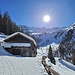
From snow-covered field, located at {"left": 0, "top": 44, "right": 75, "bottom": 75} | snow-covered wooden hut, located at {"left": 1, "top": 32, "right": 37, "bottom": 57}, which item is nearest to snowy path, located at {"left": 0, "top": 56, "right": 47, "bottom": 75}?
snow-covered field, located at {"left": 0, "top": 44, "right": 75, "bottom": 75}

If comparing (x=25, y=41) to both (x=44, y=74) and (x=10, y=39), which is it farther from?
(x=44, y=74)

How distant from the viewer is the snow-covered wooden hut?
41969mm

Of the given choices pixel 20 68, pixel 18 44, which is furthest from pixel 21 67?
pixel 18 44

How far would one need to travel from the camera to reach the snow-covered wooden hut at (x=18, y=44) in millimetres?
41969

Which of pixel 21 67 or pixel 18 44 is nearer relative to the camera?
pixel 21 67

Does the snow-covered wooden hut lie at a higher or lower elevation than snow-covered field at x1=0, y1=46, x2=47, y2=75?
higher

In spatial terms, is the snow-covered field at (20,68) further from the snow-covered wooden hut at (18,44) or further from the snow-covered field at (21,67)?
the snow-covered wooden hut at (18,44)

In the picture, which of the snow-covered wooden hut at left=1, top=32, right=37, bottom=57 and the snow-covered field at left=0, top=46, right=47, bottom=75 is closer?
the snow-covered field at left=0, top=46, right=47, bottom=75

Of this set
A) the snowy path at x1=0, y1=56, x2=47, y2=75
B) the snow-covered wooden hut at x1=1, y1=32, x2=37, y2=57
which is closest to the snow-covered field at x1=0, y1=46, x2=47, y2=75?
the snowy path at x1=0, y1=56, x2=47, y2=75

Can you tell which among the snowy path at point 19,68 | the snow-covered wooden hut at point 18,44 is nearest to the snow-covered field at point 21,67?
the snowy path at point 19,68

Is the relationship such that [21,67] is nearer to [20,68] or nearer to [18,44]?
[20,68]

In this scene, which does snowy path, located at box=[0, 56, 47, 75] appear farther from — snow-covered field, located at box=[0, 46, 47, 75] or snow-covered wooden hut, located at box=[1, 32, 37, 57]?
snow-covered wooden hut, located at box=[1, 32, 37, 57]

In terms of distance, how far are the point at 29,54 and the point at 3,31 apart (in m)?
46.4

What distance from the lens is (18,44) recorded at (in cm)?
4197
